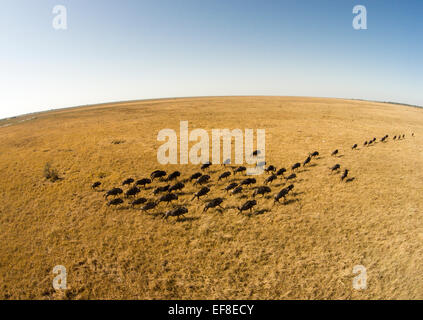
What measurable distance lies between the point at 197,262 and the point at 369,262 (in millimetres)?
7928

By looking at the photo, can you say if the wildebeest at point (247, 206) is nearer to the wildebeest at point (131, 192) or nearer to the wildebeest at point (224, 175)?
the wildebeest at point (224, 175)

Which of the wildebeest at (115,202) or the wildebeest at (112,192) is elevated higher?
the wildebeest at (112,192)

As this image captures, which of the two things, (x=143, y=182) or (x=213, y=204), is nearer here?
(x=213, y=204)

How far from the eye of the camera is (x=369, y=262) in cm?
972

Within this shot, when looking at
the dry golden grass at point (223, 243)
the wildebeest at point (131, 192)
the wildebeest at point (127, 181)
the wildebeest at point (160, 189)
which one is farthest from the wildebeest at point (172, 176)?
the wildebeest at point (131, 192)

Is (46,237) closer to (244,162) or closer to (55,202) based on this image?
(55,202)

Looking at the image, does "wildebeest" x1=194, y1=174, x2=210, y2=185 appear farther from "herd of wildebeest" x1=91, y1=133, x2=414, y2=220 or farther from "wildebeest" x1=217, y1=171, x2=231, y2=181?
"wildebeest" x1=217, y1=171, x2=231, y2=181

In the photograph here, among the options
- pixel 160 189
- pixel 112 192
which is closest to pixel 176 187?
pixel 160 189

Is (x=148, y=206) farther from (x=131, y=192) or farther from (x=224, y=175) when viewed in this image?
(x=224, y=175)

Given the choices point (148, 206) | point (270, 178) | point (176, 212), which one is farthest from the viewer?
point (270, 178)

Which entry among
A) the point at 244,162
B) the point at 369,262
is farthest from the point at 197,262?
the point at 244,162

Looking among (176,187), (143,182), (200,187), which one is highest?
(143,182)
